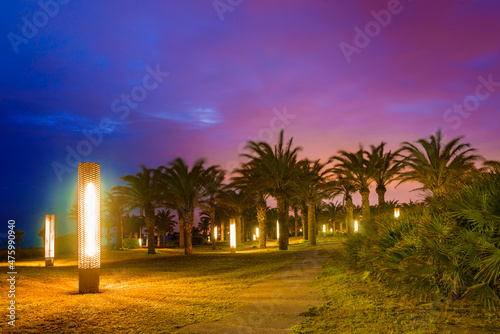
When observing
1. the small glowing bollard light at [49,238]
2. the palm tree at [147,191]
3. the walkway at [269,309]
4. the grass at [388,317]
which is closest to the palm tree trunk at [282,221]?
the palm tree at [147,191]

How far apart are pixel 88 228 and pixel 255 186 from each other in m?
19.0

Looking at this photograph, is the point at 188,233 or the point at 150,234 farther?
the point at 150,234

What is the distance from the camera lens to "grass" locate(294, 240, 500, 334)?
15.9 feet

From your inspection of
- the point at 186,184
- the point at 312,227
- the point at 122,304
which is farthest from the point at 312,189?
the point at 122,304

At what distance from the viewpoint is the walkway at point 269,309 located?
5.14 m

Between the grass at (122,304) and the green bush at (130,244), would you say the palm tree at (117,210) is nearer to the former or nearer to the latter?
the green bush at (130,244)

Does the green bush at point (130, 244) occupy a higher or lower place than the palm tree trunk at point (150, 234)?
lower

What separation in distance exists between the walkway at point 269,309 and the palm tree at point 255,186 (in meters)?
17.8

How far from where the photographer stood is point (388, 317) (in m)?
5.39

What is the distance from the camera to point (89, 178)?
8383 mm

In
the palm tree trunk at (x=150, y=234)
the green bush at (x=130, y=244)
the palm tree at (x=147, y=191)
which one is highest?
the palm tree at (x=147, y=191)

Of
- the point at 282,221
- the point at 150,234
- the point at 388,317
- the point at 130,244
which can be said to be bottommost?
the point at 130,244

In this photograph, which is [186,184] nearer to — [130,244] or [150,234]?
[150,234]

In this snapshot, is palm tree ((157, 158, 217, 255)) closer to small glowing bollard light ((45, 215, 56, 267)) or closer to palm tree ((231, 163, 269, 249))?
palm tree ((231, 163, 269, 249))
